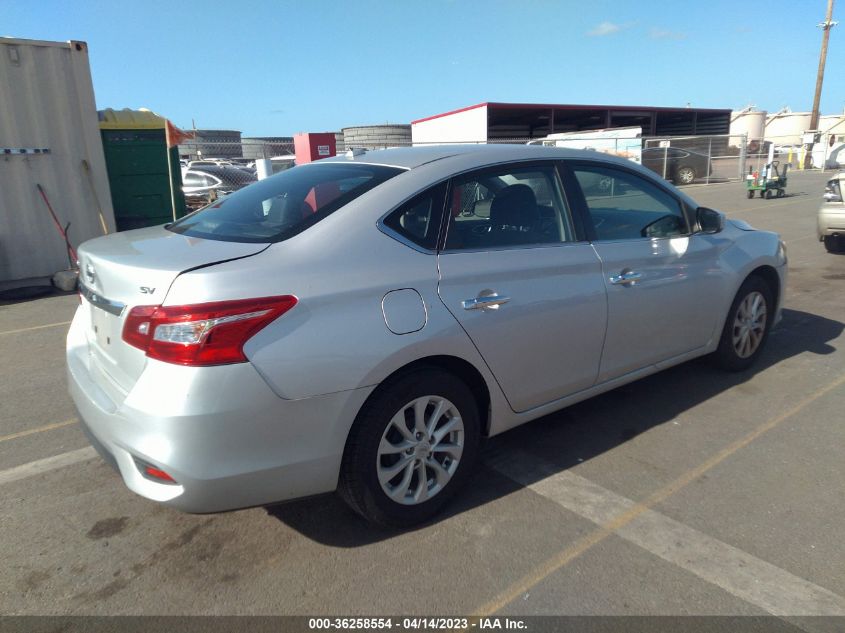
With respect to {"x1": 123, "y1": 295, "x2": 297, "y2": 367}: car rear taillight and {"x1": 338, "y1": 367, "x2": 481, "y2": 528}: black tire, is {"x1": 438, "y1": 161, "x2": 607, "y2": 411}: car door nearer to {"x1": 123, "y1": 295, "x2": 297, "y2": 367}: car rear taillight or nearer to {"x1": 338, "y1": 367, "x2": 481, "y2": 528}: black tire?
{"x1": 338, "y1": 367, "x2": 481, "y2": 528}: black tire

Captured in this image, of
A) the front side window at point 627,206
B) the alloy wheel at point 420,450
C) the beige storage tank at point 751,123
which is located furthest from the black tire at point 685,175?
the alloy wheel at point 420,450

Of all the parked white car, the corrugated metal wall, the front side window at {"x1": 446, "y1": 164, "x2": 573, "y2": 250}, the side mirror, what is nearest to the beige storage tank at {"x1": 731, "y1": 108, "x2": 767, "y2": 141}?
the parked white car

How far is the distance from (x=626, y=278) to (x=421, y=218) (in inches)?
52.2

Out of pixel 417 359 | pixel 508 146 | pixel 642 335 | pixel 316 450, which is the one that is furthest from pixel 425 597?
pixel 508 146

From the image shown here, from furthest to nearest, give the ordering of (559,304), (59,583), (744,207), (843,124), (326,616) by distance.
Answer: (843,124) < (744,207) < (559,304) < (59,583) < (326,616)

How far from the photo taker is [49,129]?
862cm

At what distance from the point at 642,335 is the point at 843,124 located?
166 ft

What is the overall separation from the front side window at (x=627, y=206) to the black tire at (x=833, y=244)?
24.3ft

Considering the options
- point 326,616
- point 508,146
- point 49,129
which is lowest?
point 326,616

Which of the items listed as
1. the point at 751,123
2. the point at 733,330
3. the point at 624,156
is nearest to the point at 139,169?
the point at 733,330

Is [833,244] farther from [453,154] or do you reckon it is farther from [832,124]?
[832,124]

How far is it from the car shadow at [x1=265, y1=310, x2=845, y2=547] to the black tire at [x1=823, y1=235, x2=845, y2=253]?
16.8 feet

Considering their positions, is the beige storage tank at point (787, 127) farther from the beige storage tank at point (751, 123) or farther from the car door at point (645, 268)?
the car door at point (645, 268)

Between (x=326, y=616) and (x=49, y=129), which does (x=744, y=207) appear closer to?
(x=49, y=129)
